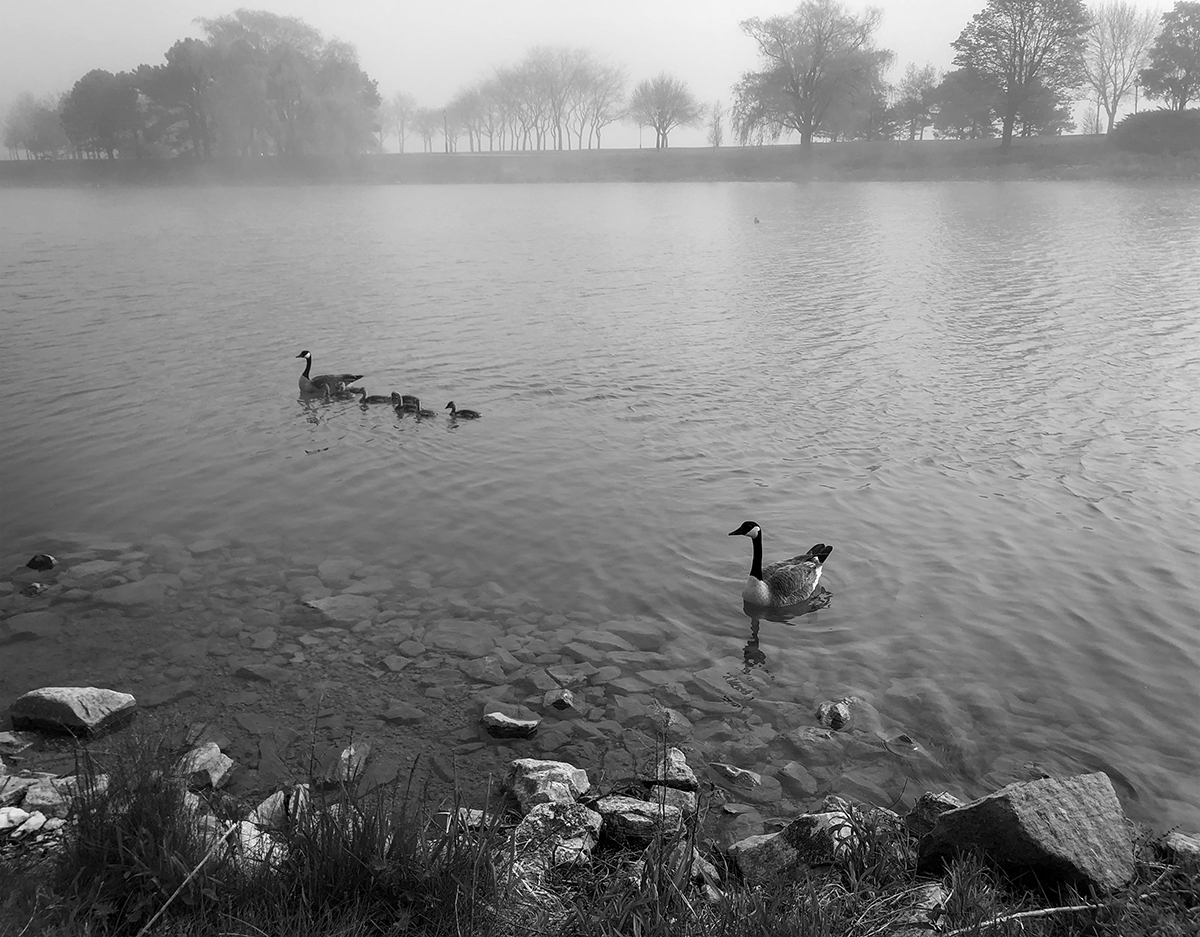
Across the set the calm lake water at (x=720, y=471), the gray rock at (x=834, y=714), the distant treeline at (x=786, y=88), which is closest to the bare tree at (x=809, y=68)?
the distant treeline at (x=786, y=88)

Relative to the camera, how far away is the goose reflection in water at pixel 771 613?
26.2 ft

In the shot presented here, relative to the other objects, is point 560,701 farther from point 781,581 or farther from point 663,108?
point 663,108

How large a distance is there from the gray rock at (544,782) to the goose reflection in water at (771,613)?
2511 mm

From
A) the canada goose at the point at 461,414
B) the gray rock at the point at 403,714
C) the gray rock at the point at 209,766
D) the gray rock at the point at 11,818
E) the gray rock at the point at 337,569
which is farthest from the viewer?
the canada goose at the point at 461,414

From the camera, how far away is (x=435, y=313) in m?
23.6

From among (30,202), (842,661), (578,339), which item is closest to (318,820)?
(842,661)

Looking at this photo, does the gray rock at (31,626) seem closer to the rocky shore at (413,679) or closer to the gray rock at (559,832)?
the rocky shore at (413,679)

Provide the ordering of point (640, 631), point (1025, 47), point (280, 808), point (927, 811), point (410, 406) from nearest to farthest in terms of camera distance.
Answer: point (280, 808), point (927, 811), point (640, 631), point (410, 406), point (1025, 47)

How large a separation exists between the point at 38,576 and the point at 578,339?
13.2m

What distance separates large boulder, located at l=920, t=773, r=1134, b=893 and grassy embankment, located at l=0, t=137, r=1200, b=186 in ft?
268

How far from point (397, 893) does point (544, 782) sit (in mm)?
1809

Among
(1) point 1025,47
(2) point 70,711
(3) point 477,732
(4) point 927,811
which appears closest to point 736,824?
(4) point 927,811

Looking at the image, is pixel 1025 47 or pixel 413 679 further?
pixel 1025 47

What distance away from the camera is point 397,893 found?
12.7 ft
